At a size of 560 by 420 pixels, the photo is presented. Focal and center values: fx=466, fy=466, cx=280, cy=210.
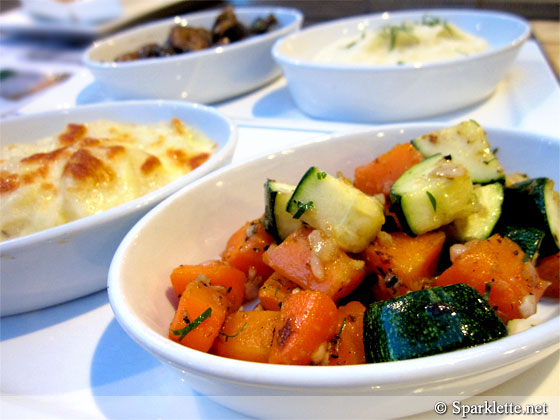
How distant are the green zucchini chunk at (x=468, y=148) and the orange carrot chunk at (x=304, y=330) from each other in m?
0.47

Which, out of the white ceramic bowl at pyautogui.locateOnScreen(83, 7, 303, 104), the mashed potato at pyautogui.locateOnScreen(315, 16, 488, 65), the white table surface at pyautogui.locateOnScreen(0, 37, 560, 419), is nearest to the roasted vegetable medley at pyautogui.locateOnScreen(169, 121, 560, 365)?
the white table surface at pyautogui.locateOnScreen(0, 37, 560, 419)

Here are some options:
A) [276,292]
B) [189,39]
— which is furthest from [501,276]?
[189,39]

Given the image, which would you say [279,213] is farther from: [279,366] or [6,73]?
[6,73]

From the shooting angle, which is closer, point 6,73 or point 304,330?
point 304,330

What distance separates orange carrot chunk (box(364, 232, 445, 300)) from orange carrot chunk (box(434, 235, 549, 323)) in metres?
0.04

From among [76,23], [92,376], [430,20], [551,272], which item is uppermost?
[76,23]

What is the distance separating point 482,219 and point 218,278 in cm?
52

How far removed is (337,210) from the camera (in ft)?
2.75

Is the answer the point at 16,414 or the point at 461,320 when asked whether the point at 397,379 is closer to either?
the point at 461,320

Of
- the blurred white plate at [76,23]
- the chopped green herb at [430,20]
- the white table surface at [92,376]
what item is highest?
the blurred white plate at [76,23]

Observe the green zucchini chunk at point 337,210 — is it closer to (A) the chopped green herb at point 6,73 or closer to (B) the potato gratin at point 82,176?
(B) the potato gratin at point 82,176

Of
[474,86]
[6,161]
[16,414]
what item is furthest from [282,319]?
[474,86]

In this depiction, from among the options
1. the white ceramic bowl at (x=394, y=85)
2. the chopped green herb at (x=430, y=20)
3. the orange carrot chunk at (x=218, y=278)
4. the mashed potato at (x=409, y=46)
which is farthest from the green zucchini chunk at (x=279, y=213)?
the chopped green herb at (x=430, y=20)

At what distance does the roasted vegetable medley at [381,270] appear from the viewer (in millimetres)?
691
